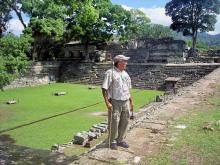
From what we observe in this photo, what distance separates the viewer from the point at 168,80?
20219mm

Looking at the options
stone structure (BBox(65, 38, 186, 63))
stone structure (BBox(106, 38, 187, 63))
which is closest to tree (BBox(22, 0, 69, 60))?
stone structure (BBox(65, 38, 186, 63))

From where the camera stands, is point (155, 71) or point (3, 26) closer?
point (155, 71)

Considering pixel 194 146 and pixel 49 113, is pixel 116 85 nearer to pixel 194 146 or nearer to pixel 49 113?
pixel 194 146

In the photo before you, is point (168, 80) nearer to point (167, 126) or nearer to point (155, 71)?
point (155, 71)

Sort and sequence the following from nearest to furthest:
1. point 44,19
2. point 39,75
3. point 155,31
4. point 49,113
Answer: point 49,113 < point 44,19 < point 39,75 < point 155,31

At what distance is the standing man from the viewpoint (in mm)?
5266

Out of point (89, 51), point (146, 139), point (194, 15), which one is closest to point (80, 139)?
point (146, 139)

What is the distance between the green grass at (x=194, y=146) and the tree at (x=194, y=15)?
23549 mm

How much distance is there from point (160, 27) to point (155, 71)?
137 feet

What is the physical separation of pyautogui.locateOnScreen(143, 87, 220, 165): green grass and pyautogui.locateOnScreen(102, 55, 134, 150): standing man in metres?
0.68

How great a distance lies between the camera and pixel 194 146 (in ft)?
17.8

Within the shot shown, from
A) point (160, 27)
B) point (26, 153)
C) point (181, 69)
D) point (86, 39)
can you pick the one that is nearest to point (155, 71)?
point (181, 69)

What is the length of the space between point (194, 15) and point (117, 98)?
27.0m

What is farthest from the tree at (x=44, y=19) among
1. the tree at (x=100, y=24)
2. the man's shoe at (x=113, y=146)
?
the man's shoe at (x=113, y=146)
